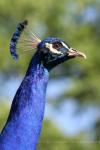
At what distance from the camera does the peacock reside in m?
4.93

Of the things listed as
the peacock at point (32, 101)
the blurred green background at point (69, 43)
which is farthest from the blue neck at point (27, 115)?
the blurred green background at point (69, 43)

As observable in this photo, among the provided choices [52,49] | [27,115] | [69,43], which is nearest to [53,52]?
[52,49]

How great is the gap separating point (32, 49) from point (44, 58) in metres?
0.13

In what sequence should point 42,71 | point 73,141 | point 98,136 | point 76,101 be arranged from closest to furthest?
point 42,71 → point 73,141 → point 98,136 → point 76,101

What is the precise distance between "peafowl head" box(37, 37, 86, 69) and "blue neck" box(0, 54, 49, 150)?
0.08 meters

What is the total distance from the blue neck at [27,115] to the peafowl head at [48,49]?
83 mm

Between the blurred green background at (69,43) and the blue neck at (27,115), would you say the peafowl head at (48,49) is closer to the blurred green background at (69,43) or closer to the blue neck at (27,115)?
the blue neck at (27,115)

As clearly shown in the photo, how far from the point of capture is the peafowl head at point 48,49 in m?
5.14

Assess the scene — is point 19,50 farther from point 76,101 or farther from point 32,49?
point 76,101

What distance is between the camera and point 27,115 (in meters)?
4.97

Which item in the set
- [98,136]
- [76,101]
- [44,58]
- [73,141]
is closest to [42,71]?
[44,58]

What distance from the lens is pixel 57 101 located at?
16.2m

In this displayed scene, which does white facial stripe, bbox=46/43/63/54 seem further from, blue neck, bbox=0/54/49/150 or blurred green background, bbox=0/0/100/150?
blurred green background, bbox=0/0/100/150

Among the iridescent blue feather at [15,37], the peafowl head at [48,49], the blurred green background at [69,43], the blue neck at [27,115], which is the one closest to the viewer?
the blue neck at [27,115]
